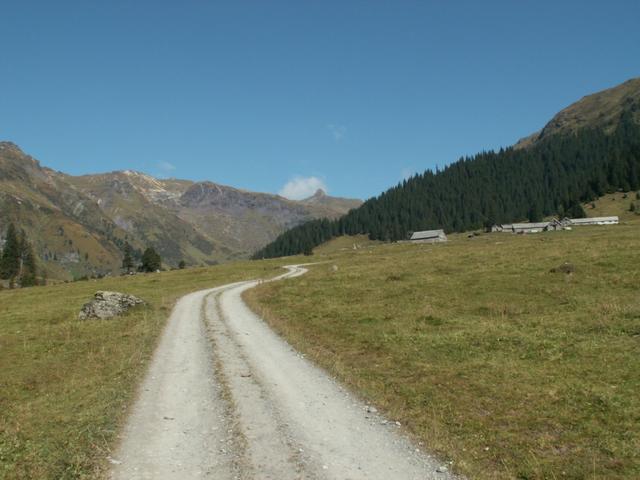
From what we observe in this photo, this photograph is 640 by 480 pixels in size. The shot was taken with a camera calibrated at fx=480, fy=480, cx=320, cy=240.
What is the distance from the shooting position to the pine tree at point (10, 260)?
406 ft

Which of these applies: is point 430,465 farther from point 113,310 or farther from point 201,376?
point 113,310

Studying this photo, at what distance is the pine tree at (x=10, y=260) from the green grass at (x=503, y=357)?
111669 millimetres

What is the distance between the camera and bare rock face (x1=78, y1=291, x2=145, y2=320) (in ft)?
120

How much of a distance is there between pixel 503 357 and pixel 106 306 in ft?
98.3

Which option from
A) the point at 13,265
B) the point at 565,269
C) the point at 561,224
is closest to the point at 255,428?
the point at 565,269

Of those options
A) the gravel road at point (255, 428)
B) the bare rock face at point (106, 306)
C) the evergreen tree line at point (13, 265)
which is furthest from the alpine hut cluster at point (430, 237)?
the gravel road at point (255, 428)

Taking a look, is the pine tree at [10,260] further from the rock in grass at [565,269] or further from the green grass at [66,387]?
the rock in grass at [565,269]

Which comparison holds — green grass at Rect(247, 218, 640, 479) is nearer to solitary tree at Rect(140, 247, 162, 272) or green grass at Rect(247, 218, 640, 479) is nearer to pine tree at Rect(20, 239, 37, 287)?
solitary tree at Rect(140, 247, 162, 272)

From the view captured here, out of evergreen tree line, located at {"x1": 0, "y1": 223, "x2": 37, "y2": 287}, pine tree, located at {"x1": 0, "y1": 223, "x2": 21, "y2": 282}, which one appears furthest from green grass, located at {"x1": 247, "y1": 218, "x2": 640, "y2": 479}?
pine tree, located at {"x1": 0, "y1": 223, "x2": 21, "y2": 282}

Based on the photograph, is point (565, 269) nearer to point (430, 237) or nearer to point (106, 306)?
point (106, 306)

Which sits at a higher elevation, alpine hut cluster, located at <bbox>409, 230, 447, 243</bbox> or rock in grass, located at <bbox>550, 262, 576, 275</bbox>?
alpine hut cluster, located at <bbox>409, 230, 447, 243</bbox>

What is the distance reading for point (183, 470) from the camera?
10.4 meters

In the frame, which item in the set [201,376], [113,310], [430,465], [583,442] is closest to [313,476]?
[430,465]

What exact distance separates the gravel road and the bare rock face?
16.8m
